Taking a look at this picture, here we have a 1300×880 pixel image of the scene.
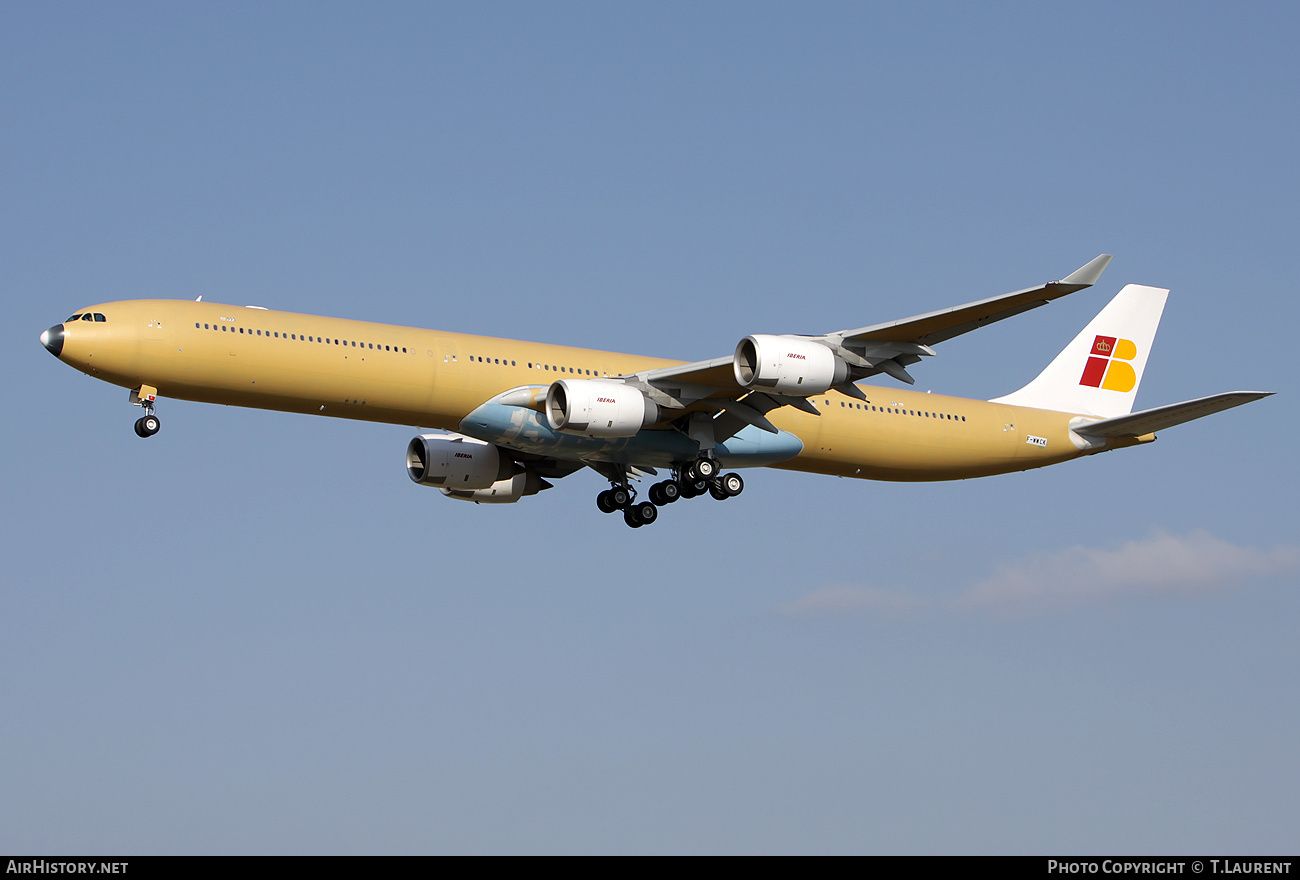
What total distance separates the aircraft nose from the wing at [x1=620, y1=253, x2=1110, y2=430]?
1472 cm

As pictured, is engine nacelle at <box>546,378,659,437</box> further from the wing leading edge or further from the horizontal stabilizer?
the horizontal stabilizer

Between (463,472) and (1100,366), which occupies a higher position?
(1100,366)

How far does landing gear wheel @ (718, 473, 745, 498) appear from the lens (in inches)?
1734

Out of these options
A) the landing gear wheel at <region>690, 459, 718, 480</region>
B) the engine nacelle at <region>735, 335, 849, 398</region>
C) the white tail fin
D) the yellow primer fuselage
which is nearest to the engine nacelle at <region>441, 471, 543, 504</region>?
the yellow primer fuselage

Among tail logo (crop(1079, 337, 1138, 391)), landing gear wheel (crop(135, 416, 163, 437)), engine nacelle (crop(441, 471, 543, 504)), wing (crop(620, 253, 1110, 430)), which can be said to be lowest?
landing gear wheel (crop(135, 416, 163, 437))

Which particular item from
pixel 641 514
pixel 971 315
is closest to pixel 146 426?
pixel 641 514

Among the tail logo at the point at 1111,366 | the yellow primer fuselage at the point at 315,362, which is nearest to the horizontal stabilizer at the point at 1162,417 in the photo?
the tail logo at the point at 1111,366

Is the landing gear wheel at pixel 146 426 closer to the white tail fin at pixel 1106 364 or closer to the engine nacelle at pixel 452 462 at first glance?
the engine nacelle at pixel 452 462

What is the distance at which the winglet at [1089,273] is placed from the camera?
3506cm

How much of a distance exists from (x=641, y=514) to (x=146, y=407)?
14.6 m
